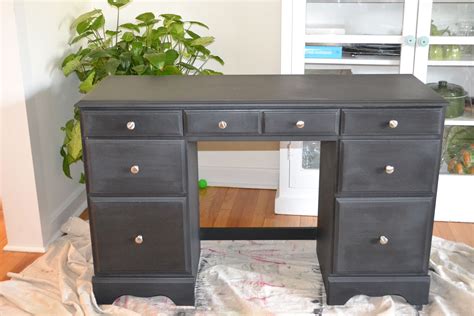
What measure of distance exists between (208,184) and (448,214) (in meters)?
1.30

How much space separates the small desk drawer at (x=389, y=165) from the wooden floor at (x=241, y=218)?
0.83 metres

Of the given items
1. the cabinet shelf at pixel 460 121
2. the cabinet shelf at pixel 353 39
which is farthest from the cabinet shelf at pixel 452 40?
the cabinet shelf at pixel 460 121

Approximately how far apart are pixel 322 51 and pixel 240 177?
0.91m

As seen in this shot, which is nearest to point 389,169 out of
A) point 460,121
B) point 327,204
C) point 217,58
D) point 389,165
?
point 389,165

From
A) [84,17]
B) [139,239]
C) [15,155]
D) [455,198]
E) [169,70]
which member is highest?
[84,17]

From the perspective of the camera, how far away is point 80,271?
102 inches

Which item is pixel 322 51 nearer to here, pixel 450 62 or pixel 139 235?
pixel 450 62

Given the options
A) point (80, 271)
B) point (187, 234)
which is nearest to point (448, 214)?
point (187, 234)

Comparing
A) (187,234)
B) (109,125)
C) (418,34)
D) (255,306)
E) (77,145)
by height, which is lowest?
(255,306)

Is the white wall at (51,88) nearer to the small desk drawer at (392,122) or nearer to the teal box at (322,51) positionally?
the teal box at (322,51)

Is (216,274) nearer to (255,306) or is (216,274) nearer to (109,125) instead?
(255,306)

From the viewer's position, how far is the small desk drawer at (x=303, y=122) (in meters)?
2.15

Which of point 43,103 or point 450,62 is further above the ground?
point 450,62

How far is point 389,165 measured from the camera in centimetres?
220
